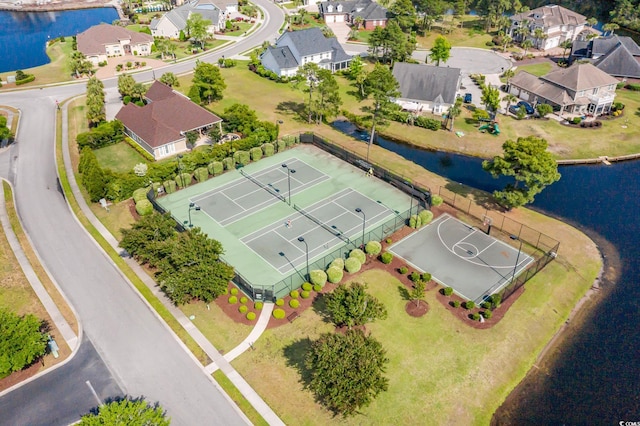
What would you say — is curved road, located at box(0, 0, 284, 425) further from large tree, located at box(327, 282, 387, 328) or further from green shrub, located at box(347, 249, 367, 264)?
green shrub, located at box(347, 249, 367, 264)

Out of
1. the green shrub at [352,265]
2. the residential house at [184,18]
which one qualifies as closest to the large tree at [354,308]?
the green shrub at [352,265]

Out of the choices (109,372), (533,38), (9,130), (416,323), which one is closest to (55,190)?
(9,130)

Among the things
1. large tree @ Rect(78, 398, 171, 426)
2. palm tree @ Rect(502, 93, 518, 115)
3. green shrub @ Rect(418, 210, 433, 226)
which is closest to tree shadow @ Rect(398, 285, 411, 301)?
green shrub @ Rect(418, 210, 433, 226)

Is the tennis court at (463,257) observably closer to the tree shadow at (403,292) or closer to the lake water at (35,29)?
the tree shadow at (403,292)

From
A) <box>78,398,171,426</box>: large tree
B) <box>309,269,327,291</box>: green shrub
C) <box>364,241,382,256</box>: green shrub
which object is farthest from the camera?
<box>364,241,382,256</box>: green shrub

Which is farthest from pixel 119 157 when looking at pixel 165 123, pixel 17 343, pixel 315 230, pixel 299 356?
pixel 299 356

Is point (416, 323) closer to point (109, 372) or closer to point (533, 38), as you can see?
point (109, 372)

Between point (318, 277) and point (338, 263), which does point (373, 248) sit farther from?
point (318, 277)
